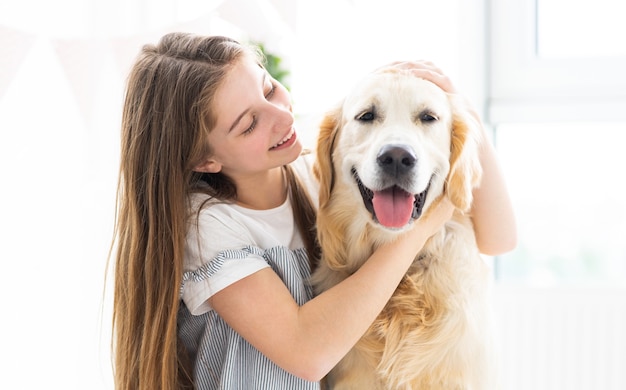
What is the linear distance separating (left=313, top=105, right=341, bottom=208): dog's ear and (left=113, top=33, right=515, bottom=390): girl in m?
0.07

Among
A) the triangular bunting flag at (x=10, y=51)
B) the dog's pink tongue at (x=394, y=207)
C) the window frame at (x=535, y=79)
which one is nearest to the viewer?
the triangular bunting flag at (x=10, y=51)

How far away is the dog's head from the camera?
1236mm

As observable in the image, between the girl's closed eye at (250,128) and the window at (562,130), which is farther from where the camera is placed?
the window at (562,130)

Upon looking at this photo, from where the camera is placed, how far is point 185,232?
1.32m

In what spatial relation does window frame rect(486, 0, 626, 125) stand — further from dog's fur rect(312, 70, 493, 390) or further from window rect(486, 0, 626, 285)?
dog's fur rect(312, 70, 493, 390)

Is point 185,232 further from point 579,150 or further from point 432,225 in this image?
point 579,150

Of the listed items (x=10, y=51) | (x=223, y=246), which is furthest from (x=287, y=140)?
(x=10, y=51)

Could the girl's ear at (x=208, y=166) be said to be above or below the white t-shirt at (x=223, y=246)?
above

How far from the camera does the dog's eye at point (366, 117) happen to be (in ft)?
4.40

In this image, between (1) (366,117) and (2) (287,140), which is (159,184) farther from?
(1) (366,117)

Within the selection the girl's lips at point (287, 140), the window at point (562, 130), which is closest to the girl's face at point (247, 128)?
the girl's lips at point (287, 140)

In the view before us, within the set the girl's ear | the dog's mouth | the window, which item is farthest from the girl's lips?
the window

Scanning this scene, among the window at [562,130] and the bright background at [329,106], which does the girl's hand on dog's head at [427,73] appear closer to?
the bright background at [329,106]

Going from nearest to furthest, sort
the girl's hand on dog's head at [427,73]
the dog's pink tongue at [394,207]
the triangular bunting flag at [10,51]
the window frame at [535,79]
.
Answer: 1. the triangular bunting flag at [10,51]
2. the dog's pink tongue at [394,207]
3. the girl's hand on dog's head at [427,73]
4. the window frame at [535,79]
